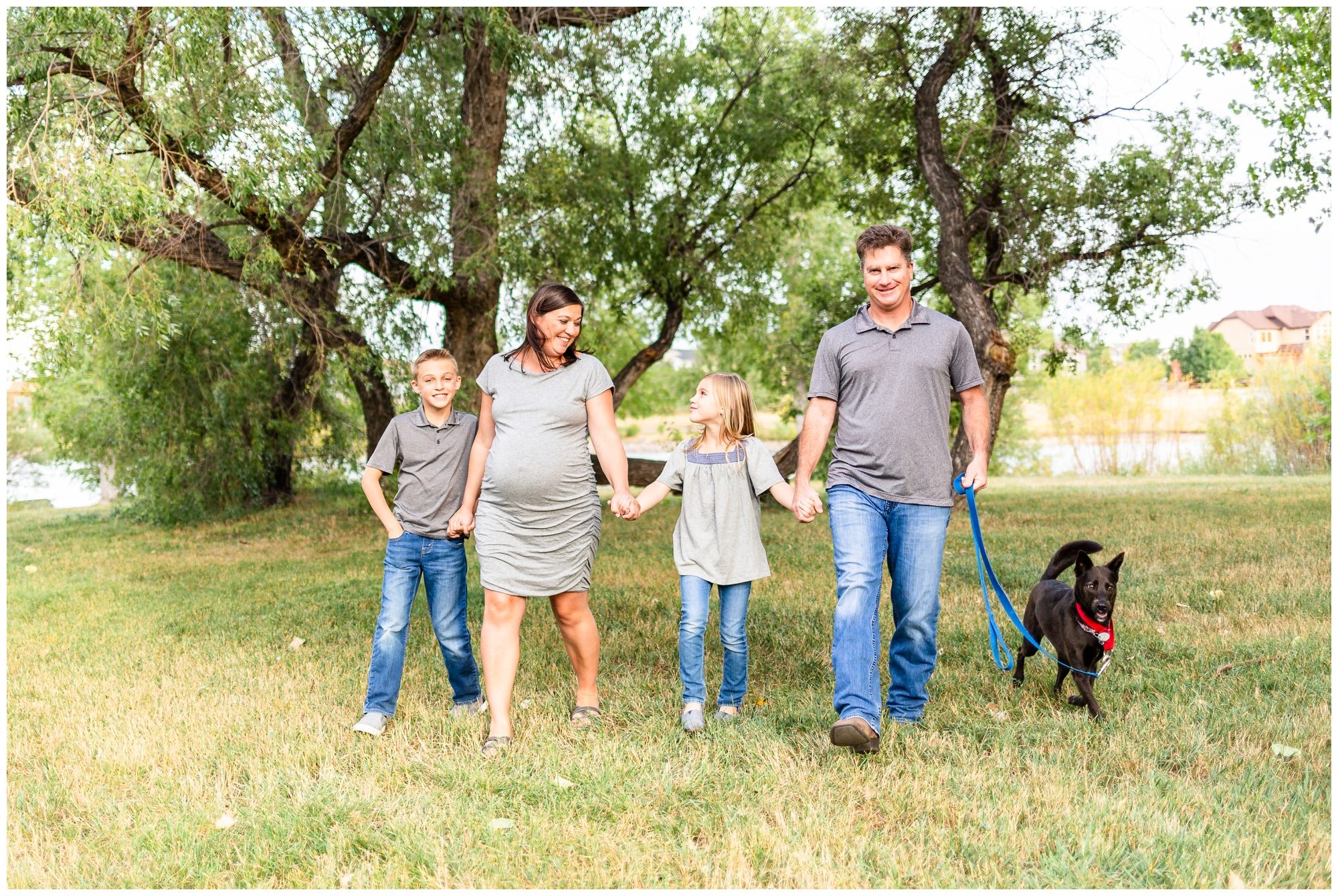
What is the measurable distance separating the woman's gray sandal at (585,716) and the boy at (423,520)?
21.4 inches

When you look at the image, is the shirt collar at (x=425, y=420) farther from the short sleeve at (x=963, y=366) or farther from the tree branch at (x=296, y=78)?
the tree branch at (x=296, y=78)

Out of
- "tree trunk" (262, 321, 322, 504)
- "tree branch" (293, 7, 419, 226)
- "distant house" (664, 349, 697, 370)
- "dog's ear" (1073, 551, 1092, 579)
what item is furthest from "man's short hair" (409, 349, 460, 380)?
"distant house" (664, 349, 697, 370)

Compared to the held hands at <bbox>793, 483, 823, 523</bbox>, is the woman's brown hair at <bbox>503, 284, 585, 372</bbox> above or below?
above

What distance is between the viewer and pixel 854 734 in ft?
13.4

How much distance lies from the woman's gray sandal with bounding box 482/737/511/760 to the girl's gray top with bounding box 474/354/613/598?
2.04ft

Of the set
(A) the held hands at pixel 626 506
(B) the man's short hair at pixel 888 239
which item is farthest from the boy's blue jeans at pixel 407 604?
(B) the man's short hair at pixel 888 239

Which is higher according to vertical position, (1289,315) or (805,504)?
(1289,315)

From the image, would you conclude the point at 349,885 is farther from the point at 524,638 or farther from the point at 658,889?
the point at 524,638

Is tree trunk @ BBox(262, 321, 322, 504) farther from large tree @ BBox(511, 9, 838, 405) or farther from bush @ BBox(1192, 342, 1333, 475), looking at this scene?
bush @ BBox(1192, 342, 1333, 475)

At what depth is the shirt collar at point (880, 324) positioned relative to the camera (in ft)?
14.8

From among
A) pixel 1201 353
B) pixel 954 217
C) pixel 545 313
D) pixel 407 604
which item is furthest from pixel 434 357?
pixel 1201 353

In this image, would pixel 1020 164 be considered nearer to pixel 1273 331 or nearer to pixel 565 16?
pixel 565 16

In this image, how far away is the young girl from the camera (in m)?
A: 4.78

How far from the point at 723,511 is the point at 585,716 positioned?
114 cm
